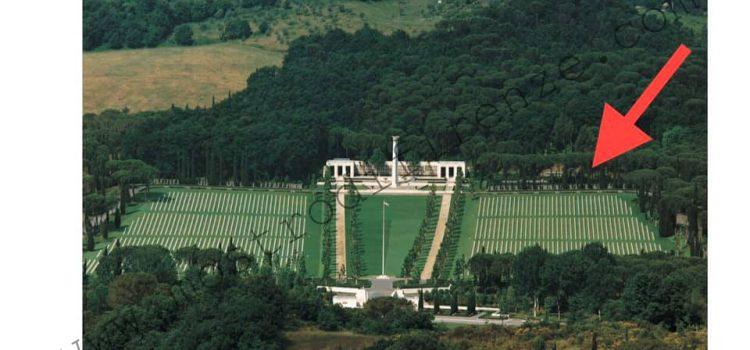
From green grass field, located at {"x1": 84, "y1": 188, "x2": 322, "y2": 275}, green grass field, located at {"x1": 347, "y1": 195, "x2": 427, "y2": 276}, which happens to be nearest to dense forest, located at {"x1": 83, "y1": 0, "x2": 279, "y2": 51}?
green grass field, located at {"x1": 84, "y1": 188, "x2": 322, "y2": 275}

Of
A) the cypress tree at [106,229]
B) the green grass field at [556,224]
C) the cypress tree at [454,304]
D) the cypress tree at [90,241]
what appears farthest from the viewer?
the cypress tree at [106,229]

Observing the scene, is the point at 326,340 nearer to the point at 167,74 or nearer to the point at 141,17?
the point at 167,74

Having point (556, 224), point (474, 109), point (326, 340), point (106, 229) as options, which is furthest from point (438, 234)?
point (326, 340)

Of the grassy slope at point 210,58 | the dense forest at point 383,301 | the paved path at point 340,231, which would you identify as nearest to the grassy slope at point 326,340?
the dense forest at point 383,301

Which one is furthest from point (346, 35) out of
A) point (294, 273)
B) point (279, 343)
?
point (279, 343)

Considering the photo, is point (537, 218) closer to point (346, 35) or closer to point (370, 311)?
point (370, 311)

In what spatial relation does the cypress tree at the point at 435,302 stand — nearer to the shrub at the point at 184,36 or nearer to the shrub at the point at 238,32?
the shrub at the point at 238,32
